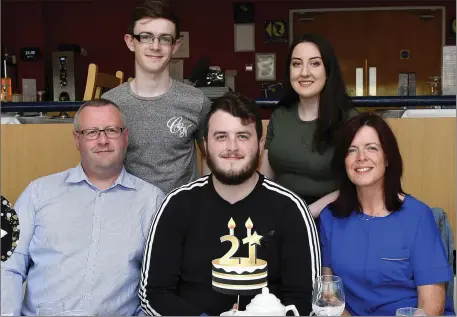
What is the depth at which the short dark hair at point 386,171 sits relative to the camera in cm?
199

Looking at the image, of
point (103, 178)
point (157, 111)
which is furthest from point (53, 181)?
point (157, 111)

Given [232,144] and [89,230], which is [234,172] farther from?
[89,230]

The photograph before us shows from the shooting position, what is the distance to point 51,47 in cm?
798

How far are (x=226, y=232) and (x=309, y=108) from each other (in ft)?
2.53

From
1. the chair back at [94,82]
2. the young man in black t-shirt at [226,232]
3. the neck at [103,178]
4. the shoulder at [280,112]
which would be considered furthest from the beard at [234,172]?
the chair back at [94,82]

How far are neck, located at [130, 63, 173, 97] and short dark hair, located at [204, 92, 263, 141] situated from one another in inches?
20.4

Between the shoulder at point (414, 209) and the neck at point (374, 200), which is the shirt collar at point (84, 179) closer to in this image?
the neck at point (374, 200)

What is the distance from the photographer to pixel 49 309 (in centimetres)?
139

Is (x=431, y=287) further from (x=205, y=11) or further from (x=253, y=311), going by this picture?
(x=205, y=11)

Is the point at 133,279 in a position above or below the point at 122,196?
below

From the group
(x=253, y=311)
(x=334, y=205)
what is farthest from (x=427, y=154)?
(x=253, y=311)

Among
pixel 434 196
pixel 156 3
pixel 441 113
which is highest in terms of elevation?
pixel 156 3

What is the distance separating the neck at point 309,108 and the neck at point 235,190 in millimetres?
543

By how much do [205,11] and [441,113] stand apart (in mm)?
5371
